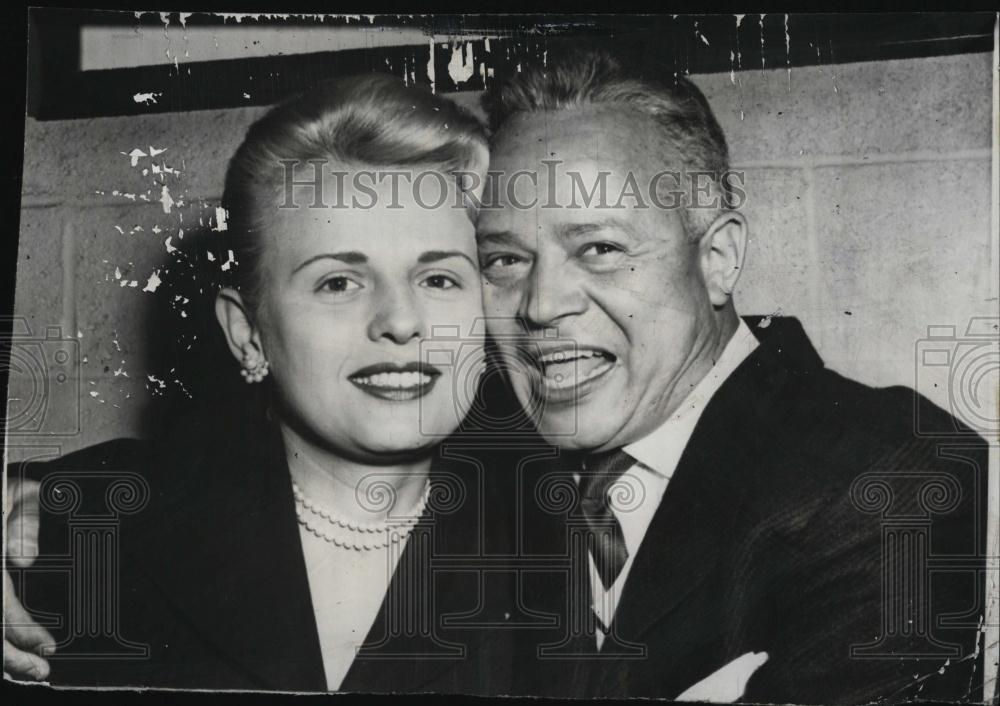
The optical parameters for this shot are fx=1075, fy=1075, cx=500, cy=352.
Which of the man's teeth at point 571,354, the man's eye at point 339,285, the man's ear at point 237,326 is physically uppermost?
the man's eye at point 339,285

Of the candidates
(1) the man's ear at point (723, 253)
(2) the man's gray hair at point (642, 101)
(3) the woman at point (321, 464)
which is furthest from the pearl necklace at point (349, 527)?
(2) the man's gray hair at point (642, 101)

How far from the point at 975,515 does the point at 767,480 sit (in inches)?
21.8

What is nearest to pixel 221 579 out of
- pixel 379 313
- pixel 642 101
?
pixel 379 313

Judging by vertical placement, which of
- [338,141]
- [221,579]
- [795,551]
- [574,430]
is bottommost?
[221,579]

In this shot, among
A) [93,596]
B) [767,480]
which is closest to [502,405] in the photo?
[767,480]

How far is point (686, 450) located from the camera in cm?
279

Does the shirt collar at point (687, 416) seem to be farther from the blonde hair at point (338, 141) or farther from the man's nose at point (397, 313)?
the blonde hair at point (338, 141)

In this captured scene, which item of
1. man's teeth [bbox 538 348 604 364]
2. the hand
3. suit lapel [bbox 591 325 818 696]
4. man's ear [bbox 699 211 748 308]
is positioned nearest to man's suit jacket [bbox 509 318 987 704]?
suit lapel [bbox 591 325 818 696]

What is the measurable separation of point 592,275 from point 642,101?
47 cm

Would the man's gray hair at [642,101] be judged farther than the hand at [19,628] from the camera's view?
No

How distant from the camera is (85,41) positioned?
9.49ft

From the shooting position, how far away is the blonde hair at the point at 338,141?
2791 mm

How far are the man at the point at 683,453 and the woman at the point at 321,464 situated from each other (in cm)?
16

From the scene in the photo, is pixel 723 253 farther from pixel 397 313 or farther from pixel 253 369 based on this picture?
pixel 253 369
